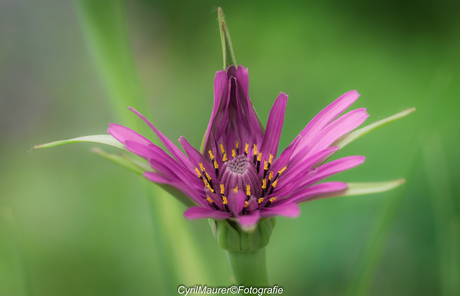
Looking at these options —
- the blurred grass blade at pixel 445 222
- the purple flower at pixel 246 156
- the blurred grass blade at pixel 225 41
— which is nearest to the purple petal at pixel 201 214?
the purple flower at pixel 246 156

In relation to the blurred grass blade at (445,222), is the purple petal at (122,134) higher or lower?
higher

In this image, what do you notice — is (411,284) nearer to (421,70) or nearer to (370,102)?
(370,102)

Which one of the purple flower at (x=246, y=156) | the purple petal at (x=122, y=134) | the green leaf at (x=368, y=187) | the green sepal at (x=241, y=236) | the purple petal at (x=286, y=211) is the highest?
the purple petal at (x=122, y=134)

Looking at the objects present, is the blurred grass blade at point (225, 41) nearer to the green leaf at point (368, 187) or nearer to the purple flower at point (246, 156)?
the purple flower at point (246, 156)

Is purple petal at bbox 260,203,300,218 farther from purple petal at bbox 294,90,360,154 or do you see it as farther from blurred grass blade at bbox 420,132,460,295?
blurred grass blade at bbox 420,132,460,295

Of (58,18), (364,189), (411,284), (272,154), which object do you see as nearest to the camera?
(364,189)

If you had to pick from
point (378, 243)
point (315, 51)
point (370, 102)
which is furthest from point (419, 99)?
point (378, 243)
